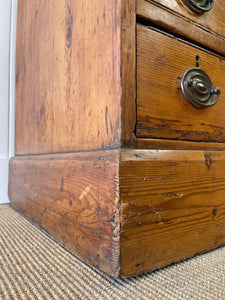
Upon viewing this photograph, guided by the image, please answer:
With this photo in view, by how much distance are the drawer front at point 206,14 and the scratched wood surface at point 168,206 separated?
1.05 feet

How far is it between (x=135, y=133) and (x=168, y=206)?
0.16m

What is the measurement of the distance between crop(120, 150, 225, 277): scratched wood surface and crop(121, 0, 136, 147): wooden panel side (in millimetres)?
44

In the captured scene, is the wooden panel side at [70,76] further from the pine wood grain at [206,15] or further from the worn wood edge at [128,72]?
the pine wood grain at [206,15]

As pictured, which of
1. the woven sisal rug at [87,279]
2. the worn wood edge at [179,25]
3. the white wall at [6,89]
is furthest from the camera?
the white wall at [6,89]

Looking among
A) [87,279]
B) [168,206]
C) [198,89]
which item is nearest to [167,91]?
[198,89]

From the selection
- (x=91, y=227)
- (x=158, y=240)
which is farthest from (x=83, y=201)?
(x=158, y=240)

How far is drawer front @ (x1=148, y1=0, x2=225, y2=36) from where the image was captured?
0.56 metres

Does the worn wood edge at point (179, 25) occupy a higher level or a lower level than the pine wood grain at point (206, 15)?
lower

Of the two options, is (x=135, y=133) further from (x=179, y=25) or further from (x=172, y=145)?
(x=179, y=25)

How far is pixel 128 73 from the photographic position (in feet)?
1.55

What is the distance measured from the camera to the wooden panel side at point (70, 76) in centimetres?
49

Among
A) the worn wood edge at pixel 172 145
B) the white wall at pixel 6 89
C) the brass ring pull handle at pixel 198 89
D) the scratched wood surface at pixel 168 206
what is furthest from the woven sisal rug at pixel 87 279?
the white wall at pixel 6 89

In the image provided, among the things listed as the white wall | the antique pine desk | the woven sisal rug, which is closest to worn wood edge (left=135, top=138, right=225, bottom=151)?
the antique pine desk

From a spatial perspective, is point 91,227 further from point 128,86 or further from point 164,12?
point 164,12
